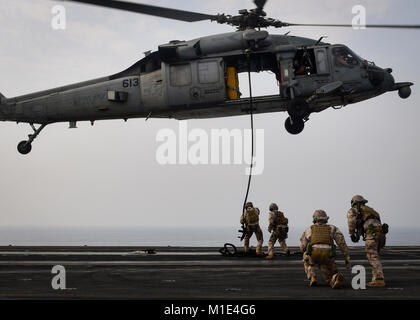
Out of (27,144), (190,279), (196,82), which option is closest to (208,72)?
(196,82)

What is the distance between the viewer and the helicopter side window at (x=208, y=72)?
2047cm

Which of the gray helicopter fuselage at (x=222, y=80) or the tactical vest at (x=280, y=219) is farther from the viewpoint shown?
the gray helicopter fuselage at (x=222, y=80)

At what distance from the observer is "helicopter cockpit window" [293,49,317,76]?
818 inches

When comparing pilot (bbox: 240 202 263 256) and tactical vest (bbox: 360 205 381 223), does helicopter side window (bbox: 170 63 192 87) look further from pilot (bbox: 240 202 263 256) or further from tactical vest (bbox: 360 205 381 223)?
tactical vest (bbox: 360 205 381 223)

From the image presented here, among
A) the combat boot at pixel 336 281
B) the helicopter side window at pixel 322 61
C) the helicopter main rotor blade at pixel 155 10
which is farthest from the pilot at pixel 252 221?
the combat boot at pixel 336 281

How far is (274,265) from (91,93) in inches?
415

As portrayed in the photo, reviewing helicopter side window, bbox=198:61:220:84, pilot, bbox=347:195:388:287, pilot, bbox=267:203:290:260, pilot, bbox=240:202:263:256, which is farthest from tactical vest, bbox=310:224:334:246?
helicopter side window, bbox=198:61:220:84

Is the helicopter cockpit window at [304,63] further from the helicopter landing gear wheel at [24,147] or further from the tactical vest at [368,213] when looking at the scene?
the helicopter landing gear wheel at [24,147]

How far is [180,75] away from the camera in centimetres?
2080

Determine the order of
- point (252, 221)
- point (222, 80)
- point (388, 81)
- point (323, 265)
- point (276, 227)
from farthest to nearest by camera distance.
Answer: point (388, 81), point (222, 80), point (252, 221), point (276, 227), point (323, 265)

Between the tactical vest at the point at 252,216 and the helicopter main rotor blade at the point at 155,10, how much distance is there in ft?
22.1

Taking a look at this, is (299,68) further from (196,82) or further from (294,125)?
(196,82)

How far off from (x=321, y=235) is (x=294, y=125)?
1097 cm

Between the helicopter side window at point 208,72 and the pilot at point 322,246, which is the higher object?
the helicopter side window at point 208,72
